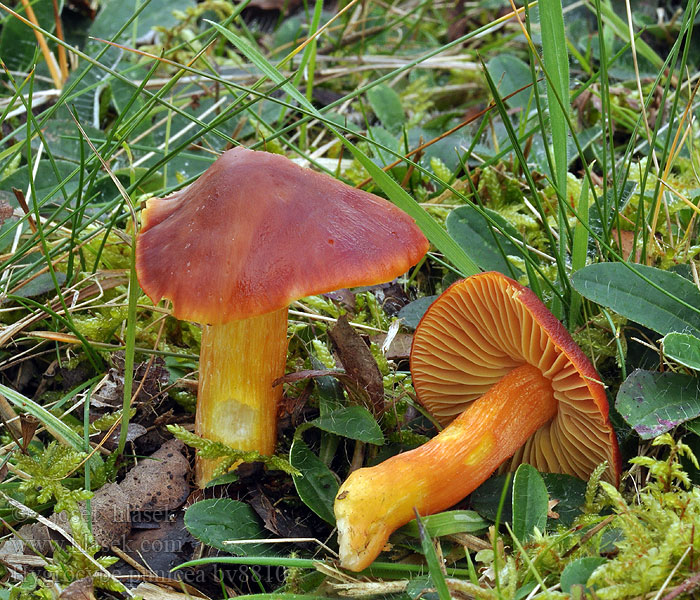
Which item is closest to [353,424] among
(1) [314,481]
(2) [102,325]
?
(1) [314,481]

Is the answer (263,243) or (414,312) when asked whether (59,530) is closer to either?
(263,243)

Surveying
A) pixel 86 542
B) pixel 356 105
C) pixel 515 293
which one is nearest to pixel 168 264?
pixel 86 542

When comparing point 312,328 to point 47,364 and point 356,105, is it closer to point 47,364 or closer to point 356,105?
point 47,364

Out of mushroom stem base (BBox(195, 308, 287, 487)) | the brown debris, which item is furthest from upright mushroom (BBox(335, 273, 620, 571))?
mushroom stem base (BBox(195, 308, 287, 487))

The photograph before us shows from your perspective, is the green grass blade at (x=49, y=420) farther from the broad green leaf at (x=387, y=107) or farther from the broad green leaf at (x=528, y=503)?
the broad green leaf at (x=387, y=107)

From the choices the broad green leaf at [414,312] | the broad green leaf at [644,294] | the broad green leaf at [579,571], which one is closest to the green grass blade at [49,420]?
the broad green leaf at [414,312]

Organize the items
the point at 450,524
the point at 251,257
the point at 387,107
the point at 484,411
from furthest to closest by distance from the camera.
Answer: the point at 387,107
the point at 484,411
the point at 450,524
the point at 251,257
